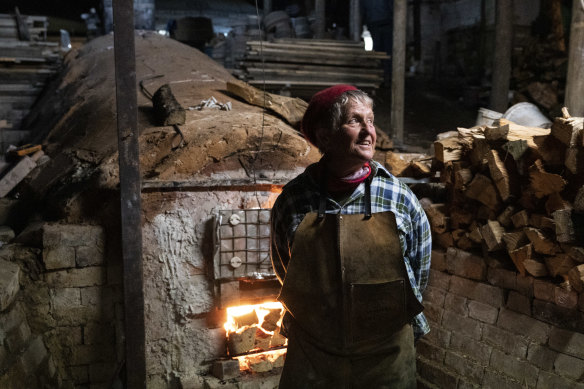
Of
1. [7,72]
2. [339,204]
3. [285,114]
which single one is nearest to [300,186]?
[339,204]

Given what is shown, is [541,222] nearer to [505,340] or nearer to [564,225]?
[564,225]

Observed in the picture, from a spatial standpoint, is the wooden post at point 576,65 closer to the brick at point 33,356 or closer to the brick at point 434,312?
the brick at point 434,312

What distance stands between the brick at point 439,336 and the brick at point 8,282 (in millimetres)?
3939

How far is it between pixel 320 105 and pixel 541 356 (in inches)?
121

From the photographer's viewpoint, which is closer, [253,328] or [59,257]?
[59,257]

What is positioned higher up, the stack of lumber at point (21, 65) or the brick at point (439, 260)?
the stack of lumber at point (21, 65)

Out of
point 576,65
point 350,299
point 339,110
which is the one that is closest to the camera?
point 350,299

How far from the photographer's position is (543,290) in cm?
399

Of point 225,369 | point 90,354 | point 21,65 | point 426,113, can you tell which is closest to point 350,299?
point 225,369

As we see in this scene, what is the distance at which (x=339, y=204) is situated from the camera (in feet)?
7.80

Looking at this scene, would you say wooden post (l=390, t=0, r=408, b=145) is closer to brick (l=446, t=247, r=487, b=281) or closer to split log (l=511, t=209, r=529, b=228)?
brick (l=446, t=247, r=487, b=281)

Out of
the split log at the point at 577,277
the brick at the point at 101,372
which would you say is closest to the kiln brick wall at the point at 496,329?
the split log at the point at 577,277

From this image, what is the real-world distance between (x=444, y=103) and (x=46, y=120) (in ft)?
33.3

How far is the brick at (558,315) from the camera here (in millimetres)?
3771
